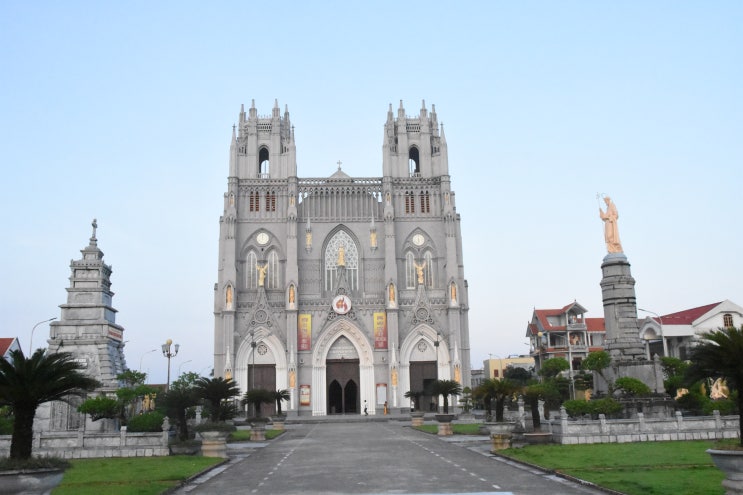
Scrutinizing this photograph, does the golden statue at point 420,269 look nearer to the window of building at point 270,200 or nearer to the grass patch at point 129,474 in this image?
the window of building at point 270,200

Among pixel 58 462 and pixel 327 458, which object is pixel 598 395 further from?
pixel 58 462

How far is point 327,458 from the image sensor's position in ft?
80.2

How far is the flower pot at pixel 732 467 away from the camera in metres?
12.6

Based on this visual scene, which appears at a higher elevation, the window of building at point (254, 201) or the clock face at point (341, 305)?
the window of building at point (254, 201)

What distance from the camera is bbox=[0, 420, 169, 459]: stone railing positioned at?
26.3 m

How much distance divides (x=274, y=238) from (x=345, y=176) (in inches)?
390

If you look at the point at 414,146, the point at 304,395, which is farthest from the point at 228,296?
the point at 414,146

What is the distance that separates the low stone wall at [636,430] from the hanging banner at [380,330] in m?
37.4

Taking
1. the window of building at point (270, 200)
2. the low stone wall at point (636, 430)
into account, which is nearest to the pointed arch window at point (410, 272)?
the window of building at point (270, 200)

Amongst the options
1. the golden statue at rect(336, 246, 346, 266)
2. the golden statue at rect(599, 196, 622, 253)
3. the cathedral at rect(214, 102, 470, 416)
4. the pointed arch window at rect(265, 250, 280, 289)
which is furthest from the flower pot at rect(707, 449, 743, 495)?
the pointed arch window at rect(265, 250, 280, 289)

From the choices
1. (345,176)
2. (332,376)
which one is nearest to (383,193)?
(345,176)

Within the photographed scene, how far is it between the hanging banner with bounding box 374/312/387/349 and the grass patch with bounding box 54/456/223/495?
3951 centimetres

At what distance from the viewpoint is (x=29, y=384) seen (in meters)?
15.6

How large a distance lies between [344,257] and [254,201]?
10761 millimetres
